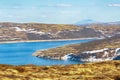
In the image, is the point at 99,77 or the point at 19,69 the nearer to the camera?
the point at 99,77

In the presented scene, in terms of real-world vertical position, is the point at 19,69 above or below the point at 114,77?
above

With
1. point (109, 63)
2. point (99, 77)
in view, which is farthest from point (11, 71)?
point (109, 63)

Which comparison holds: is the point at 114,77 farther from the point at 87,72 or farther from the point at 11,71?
the point at 11,71

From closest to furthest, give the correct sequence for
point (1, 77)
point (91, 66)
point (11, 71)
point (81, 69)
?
point (1, 77), point (11, 71), point (81, 69), point (91, 66)

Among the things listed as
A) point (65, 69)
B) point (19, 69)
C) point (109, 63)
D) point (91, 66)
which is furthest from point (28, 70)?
point (109, 63)

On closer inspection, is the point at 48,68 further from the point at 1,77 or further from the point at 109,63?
the point at 1,77

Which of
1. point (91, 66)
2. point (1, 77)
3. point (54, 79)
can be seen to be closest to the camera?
point (1, 77)
